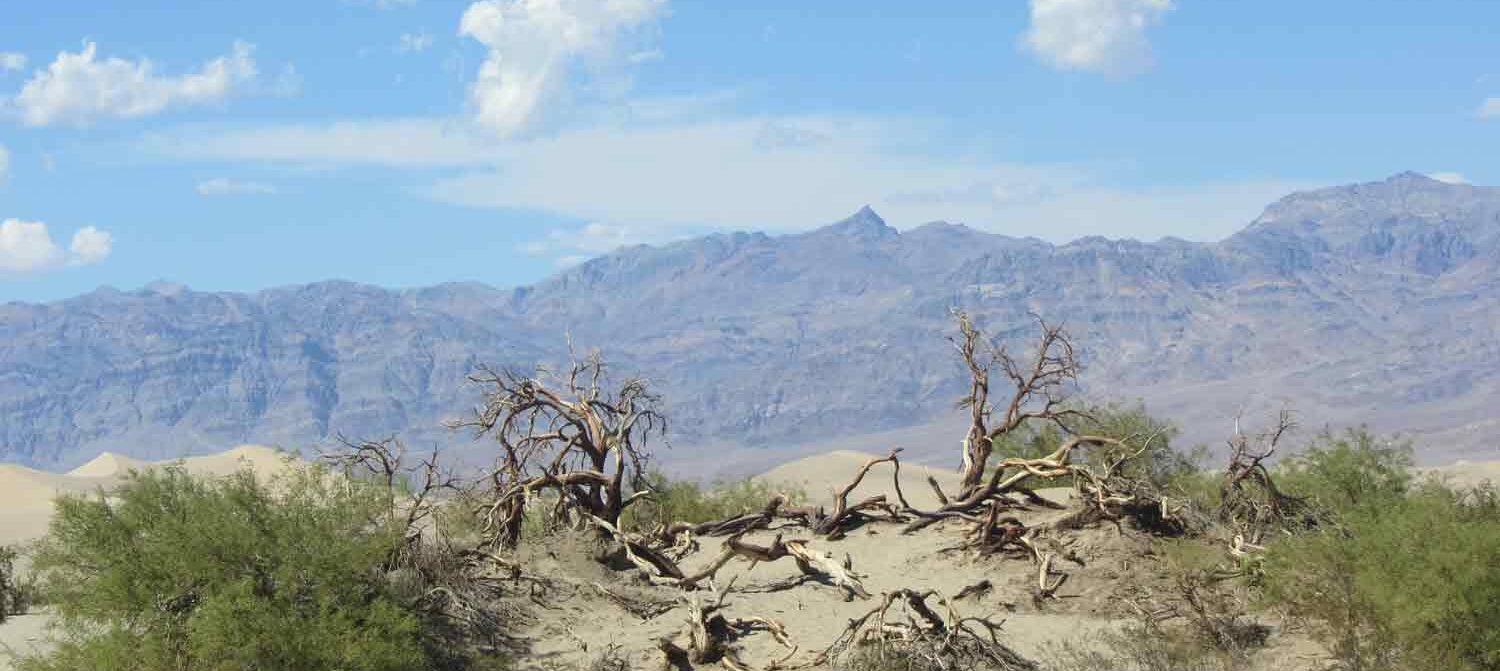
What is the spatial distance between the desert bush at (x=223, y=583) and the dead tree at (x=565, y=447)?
5646mm

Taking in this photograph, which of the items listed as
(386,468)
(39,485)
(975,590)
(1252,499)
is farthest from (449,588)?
(39,485)

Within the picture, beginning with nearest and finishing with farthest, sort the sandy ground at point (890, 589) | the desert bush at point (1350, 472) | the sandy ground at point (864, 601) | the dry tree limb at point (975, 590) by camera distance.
Answer: the sandy ground at point (890, 589) < the sandy ground at point (864, 601) < the dry tree limb at point (975, 590) < the desert bush at point (1350, 472)

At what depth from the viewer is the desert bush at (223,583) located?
17.3 m

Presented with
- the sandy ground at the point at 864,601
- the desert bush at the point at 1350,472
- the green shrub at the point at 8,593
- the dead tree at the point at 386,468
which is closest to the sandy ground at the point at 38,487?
the green shrub at the point at 8,593

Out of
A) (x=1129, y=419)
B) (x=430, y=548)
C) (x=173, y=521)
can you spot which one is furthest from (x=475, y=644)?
(x=1129, y=419)

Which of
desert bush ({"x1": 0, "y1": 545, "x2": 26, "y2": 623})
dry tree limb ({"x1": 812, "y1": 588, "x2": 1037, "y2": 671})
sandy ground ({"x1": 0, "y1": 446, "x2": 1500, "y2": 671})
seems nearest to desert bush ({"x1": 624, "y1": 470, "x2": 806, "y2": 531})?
sandy ground ({"x1": 0, "y1": 446, "x2": 1500, "y2": 671})

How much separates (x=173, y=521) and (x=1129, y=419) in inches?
1033

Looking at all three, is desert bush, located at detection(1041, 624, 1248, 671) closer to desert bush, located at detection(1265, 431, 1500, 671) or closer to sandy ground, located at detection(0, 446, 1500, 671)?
sandy ground, located at detection(0, 446, 1500, 671)

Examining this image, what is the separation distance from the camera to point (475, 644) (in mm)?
19938

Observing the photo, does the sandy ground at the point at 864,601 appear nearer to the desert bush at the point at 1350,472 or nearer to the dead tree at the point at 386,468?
the dead tree at the point at 386,468

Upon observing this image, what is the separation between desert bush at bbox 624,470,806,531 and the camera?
31.7m

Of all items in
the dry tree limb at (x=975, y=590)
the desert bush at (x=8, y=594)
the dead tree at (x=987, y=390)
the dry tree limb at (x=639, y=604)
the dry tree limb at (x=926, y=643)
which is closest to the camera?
the dry tree limb at (x=926, y=643)

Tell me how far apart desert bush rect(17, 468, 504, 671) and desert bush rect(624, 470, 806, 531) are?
10.9 meters

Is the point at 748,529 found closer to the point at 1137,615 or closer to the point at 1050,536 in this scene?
the point at 1050,536
